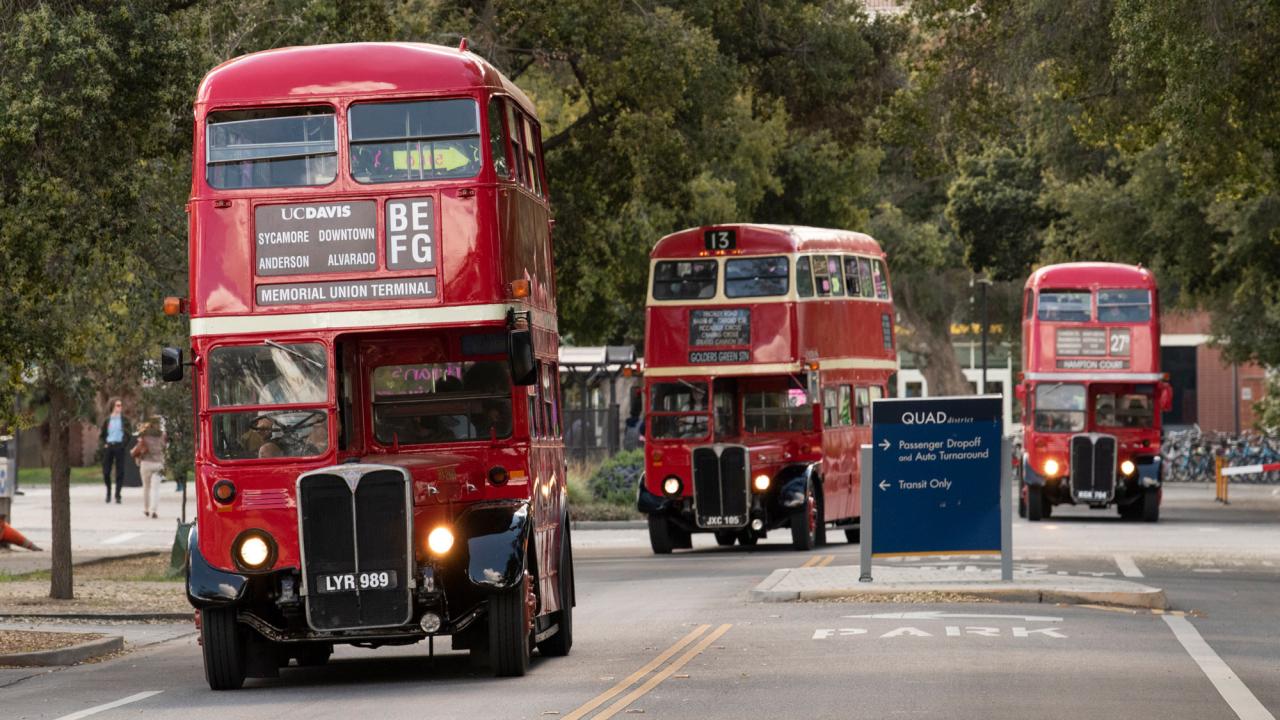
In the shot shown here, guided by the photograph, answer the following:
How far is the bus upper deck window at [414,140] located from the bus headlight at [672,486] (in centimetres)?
1511

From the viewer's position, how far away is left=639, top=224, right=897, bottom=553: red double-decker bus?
2941cm

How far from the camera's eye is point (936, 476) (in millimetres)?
21172

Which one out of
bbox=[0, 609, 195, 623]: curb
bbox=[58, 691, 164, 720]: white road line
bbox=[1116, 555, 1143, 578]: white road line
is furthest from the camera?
bbox=[1116, 555, 1143, 578]: white road line

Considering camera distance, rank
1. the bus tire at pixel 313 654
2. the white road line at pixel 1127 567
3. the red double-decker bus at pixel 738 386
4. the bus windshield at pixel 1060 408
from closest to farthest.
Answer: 1. the bus tire at pixel 313 654
2. the white road line at pixel 1127 567
3. the red double-decker bus at pixel 738 386
4. the bus windshield at pixel 1060 408

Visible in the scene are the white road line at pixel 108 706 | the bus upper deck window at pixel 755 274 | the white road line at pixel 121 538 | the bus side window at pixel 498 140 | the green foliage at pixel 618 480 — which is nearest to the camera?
the white road line at pixel 108 706

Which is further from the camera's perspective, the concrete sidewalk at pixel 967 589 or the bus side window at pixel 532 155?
the concrete sidewalk at pixel 967 589

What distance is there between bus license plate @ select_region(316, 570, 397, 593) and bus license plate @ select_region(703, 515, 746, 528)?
15480 mm

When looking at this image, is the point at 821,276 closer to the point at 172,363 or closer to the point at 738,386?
the point at 738,386

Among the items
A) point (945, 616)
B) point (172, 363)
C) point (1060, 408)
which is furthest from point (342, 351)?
point (1060, 408)

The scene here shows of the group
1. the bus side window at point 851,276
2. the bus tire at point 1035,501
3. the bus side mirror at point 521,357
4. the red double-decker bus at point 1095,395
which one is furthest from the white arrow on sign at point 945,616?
the bus tire at point 1035,501

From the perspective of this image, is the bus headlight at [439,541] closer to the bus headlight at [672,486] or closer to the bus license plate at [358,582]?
the bus license plate at [358,582]

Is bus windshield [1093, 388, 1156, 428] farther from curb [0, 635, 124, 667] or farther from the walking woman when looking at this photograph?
curb [0, 635, 124, 667]

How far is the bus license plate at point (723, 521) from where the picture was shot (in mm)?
29281

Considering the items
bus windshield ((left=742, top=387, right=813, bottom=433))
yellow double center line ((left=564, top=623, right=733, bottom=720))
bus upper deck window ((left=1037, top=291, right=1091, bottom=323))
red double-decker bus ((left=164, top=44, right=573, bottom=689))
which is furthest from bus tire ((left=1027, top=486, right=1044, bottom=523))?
red double-decker bus ((left=164, top=44, right=573, bottom=689))
